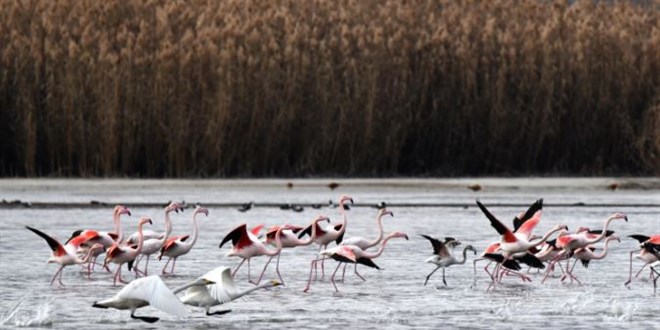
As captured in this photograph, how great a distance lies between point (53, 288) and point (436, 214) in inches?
291

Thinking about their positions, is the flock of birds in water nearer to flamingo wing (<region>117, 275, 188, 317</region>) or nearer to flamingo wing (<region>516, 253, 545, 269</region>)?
flamingo wing (<region>516, 253, 545, 269</region>)

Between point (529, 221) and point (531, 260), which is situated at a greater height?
point (529, 221)

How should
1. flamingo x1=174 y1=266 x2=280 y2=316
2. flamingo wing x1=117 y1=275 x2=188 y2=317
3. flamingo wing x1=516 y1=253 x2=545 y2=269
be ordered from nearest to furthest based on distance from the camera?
flamingo wing x1=117 y1=275 x2=188 y2=317 < flamingo x1=174 y1=266 x2=280 y2=316 < flamingo wing x1=516 y1=253 x2=545 y2=269

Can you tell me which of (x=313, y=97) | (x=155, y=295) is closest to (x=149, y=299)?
(x=155, y=295)

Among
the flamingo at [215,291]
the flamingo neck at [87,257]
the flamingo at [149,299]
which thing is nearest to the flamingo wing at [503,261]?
the flamingo at [215,291]

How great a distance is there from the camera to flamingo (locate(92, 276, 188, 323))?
10008 mm

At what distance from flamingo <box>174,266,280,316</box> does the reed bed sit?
13.1 meters

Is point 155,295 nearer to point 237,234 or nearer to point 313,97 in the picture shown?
point 237,234

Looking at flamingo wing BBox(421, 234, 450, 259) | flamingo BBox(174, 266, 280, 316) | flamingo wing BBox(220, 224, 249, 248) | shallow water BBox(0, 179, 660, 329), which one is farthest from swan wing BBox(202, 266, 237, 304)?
flamingo wing BBox(421, 234, 450, 259)

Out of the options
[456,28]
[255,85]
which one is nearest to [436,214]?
[255,85]

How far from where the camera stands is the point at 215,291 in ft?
35.1

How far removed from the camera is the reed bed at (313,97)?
24.1 m

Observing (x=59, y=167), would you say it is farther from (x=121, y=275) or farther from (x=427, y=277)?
(x=427, y=277)

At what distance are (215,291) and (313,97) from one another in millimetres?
14116
